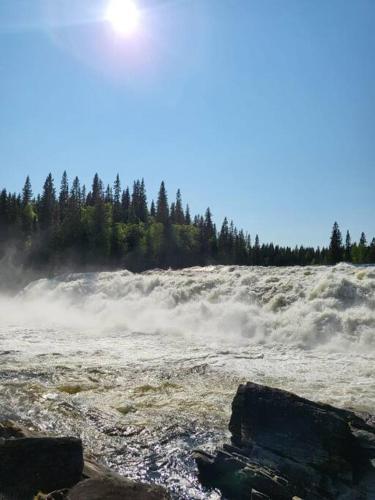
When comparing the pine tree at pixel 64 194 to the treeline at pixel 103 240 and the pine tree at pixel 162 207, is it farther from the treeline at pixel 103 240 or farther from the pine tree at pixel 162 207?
the pine tree at pixel 162 207

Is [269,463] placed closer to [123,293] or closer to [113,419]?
[113,419]

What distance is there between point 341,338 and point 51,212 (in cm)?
7390

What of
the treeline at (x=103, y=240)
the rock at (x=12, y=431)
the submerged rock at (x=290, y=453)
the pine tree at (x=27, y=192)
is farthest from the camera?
the pine tree at (x=27, y=192)

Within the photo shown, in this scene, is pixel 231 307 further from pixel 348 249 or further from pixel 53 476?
pixel 348 249

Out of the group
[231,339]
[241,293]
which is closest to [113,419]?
[231,339]

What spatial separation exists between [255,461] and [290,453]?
0.65 meters

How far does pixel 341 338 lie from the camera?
18172 mm

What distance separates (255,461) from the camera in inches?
296

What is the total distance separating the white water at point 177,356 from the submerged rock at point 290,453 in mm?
615

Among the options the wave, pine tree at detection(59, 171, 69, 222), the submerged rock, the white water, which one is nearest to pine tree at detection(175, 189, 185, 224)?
pine tree at detection(59, 171, 69, 222)

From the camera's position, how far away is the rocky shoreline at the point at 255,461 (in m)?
6.09

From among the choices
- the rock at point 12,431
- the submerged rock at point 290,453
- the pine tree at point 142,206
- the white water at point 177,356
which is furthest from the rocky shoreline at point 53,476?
the pine tree at point 142,206

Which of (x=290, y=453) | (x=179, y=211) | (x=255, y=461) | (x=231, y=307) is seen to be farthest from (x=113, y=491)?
(x=179, y=211)

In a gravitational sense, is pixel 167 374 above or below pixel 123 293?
below
